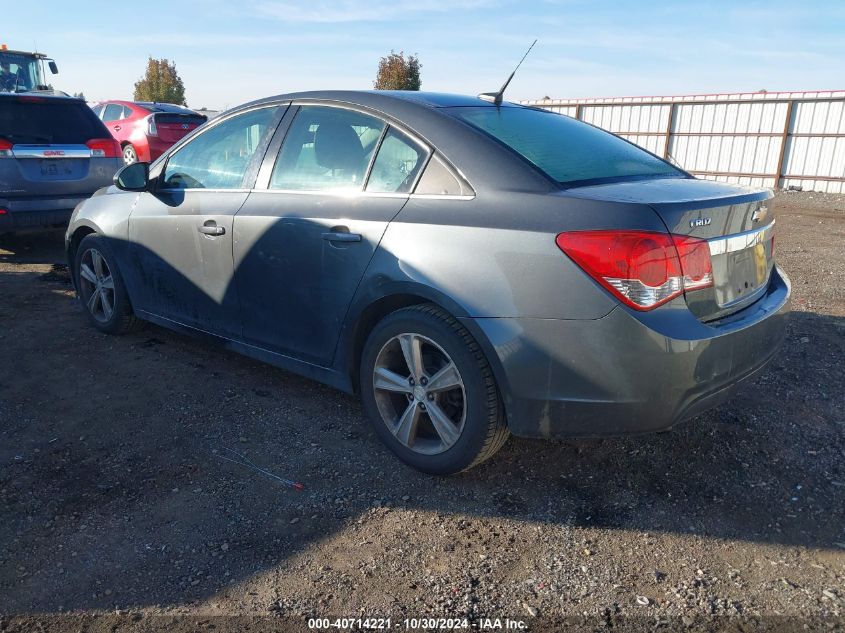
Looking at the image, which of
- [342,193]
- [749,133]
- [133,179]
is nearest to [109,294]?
[133,179]

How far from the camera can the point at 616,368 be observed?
8.10ft

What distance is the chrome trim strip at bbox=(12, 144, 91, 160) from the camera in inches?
270

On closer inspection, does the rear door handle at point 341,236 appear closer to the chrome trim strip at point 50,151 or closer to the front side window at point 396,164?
the front side window at point 396,164

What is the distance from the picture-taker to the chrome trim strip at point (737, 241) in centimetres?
260

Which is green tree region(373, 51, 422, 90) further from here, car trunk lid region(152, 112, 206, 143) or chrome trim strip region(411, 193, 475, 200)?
chrome trim strip region(411, 193, 475, 200)

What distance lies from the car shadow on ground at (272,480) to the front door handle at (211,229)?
3.09 feet

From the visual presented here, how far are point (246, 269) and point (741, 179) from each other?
1902cm

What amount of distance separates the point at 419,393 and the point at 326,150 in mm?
1364

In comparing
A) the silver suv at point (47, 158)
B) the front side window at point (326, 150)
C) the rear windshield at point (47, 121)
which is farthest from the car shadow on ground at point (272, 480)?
the rear windshield at point (47, 121)

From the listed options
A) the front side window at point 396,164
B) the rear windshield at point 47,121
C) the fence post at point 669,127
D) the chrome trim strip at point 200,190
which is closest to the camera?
the front side window at point 396,164

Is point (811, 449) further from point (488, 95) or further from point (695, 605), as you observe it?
point (488, 95)

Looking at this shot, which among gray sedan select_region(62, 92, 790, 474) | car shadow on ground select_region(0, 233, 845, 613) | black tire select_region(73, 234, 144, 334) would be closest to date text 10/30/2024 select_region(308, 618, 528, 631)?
car shadow on ground select_region(0, 233, 845, 613)

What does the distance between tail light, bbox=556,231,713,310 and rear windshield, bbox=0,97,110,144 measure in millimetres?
6663

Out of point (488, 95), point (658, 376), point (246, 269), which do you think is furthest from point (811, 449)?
point (246, 269)
